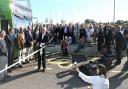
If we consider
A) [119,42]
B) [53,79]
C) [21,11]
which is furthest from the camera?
[21,11]

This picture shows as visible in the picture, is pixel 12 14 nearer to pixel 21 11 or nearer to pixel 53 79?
pixel 21 11

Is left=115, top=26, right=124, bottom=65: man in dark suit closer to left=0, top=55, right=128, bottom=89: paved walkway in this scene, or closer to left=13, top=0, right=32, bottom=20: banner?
left=0, top=55, right=128, bottom=89: paved walkway

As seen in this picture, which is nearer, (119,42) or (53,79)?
(53,79)

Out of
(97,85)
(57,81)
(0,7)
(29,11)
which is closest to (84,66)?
(57,81)

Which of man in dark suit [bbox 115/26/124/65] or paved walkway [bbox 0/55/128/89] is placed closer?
paved walkway [bbox 0/55/128/89]

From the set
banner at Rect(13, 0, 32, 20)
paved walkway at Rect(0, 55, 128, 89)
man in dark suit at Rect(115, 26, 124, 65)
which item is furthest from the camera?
banner at Rect(13, 0, 32, 20)

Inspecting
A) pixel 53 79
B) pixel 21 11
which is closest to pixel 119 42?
pixel 53 79

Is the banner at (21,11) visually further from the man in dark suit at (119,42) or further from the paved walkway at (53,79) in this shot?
the man in dark suit at (119,42)

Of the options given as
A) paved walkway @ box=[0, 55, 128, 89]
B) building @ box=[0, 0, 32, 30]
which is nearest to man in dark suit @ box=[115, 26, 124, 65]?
paved walkway @ box=[0, 55, 128, 89]

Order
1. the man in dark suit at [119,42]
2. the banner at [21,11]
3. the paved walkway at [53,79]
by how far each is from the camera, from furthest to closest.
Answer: the banner at [21,11]
the man in dark suit at [119,42]
the paved walkway at [53,79]

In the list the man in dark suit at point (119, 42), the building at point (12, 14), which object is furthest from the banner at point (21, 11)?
the man in dark suit at point (119, 42)

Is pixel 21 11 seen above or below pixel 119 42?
above

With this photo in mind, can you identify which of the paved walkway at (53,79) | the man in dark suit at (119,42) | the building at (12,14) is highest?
the building at (12,14)

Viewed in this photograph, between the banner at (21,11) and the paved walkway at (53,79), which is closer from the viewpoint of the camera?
the paved walkway at (53,79)
